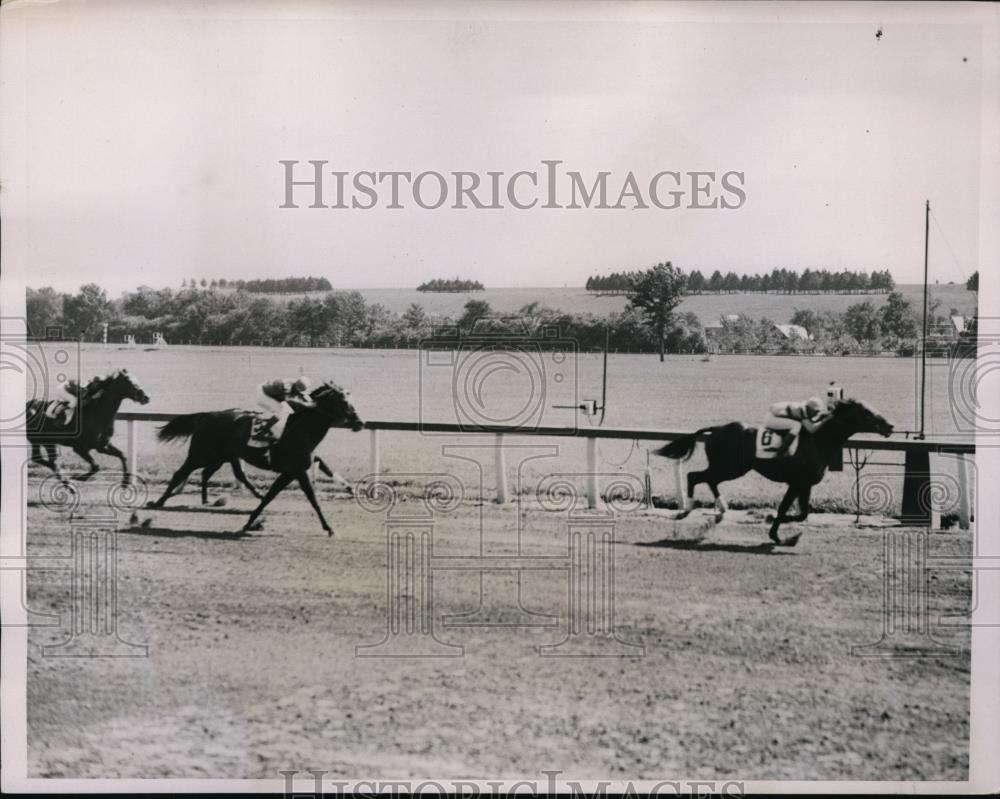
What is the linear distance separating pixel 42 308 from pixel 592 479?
2050mm

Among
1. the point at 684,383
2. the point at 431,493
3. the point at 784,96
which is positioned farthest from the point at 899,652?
the point at 784,96

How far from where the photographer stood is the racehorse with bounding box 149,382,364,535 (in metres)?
3.12

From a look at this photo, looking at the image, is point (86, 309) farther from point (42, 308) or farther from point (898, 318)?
point (898, 318)

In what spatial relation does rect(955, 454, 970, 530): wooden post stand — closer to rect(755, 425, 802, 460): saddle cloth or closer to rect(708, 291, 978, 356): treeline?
rect(708, 291, 978, 356): treeline

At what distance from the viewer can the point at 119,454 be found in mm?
3160

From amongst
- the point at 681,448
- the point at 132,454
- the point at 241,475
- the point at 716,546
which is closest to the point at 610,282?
the point at 681,448

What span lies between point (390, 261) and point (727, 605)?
1708 mm

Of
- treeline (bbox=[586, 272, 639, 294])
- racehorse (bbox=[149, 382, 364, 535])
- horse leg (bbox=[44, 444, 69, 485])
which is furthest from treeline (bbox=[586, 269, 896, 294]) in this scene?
horse leg (bbox=[44, 444, 69, 485])

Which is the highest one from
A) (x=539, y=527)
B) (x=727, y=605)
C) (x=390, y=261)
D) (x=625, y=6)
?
(x=625, y=6)

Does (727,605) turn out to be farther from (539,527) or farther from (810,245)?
(810,245)

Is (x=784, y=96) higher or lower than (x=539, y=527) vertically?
higher

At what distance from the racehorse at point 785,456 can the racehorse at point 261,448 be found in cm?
122

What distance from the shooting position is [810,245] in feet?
9.84

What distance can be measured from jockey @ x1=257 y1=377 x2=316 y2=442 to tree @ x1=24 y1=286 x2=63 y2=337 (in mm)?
756
